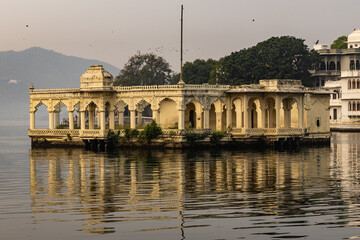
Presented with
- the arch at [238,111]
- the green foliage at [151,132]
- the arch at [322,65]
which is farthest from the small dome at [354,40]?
the green foliage at [151,132]

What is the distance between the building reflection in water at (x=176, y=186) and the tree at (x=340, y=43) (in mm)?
100394

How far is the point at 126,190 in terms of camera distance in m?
38.8

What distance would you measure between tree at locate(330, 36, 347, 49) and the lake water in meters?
106

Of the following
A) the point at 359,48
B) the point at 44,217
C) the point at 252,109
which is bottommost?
the point at 44,217

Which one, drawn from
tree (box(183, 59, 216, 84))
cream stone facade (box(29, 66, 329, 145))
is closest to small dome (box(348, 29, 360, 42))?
tree (box(183, 59, 216, 84))

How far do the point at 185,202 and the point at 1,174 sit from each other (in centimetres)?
1889

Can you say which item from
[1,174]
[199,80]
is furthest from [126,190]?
[199,80]

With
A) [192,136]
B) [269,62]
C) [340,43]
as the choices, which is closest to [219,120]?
[192,136]

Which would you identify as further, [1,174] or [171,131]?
[171,131]

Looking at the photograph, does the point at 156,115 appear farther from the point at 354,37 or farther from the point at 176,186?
the point at 354,37

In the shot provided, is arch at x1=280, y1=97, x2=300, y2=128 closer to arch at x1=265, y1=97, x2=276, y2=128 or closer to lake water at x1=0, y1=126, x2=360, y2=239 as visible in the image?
arch at x1=265, y1=97, x2=276, y2=128

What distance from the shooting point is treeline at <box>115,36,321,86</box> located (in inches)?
4811

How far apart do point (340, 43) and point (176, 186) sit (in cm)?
12853

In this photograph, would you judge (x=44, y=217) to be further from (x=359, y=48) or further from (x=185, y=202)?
(x=359, y=48)
